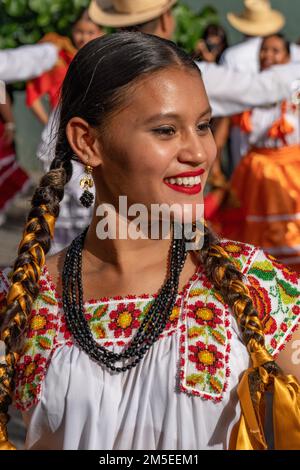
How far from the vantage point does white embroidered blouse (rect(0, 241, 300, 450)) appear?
207cm

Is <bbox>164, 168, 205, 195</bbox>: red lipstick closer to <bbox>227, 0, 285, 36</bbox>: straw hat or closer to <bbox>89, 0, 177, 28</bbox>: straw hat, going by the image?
<bbox>89, 0, 177, 28</bbox>: straw hat

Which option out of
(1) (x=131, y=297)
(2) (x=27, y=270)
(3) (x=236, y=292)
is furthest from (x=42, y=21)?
(3) (x=236, y=292)

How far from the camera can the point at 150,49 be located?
7.06 ft

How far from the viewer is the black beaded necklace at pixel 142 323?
84.1 inches

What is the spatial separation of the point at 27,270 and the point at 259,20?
18.5 ft

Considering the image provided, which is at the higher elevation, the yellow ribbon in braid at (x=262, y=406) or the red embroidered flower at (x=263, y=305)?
the red embroidered flower at (x=263, y=305)

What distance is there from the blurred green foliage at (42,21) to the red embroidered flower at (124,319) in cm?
654

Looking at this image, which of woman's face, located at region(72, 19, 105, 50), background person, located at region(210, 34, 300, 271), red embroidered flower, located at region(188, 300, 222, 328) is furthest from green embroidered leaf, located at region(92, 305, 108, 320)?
woman's face, located at region(72, 19, 105, 50)

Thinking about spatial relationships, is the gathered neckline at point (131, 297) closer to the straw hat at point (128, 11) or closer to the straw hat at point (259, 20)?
the straw hat at point (128, 11)

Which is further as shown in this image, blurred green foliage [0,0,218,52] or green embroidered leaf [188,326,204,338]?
blurred green foliage [0,0,218,52]

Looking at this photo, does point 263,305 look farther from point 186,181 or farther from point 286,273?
point 186,181

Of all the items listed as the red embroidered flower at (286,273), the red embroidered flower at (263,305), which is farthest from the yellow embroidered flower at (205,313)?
the red embroidered flower at (286,273)
